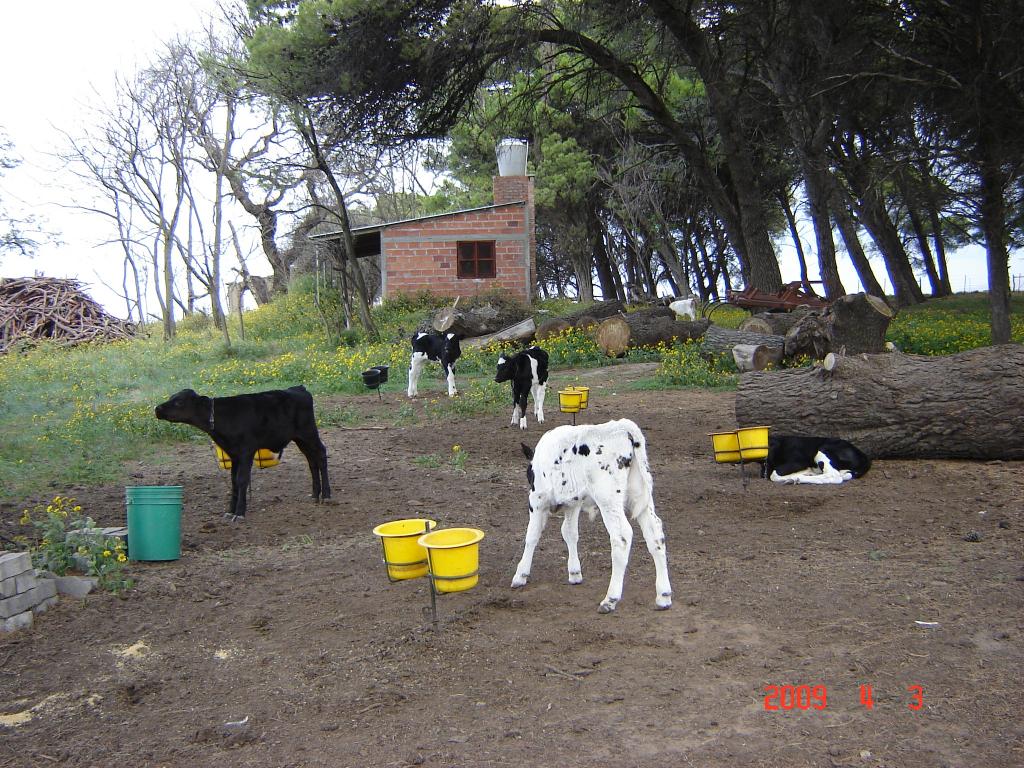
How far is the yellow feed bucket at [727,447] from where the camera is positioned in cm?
809

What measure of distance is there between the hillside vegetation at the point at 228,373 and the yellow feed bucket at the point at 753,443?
6.13m

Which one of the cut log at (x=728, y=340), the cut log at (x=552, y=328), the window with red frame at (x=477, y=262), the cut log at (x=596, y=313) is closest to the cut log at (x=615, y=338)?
the cut log at (x=552, y=328)

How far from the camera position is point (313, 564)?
6.37 metres

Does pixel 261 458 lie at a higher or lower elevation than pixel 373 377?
lower

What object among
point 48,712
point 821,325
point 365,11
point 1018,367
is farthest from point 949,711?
point 365,11

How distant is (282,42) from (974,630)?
51.1ft

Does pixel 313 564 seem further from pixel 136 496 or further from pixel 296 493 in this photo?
pixel 296 493

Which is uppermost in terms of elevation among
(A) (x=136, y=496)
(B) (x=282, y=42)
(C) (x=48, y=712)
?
(B) (x=282, y=42)

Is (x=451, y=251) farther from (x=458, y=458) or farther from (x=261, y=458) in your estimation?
(x=261, y=458)

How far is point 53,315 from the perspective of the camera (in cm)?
2884

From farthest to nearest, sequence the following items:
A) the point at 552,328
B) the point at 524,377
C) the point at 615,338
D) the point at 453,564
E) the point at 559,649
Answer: the point at 552,328 → the point at 615,338 → the point at 524,377 → the point at 453,564 → the point at 559,649

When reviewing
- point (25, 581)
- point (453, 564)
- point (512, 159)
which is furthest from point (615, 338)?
point (25, 581)

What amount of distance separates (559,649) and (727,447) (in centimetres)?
415

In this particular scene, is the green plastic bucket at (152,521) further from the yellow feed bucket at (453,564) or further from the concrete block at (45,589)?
the yellow feed bucket at (453,564)
